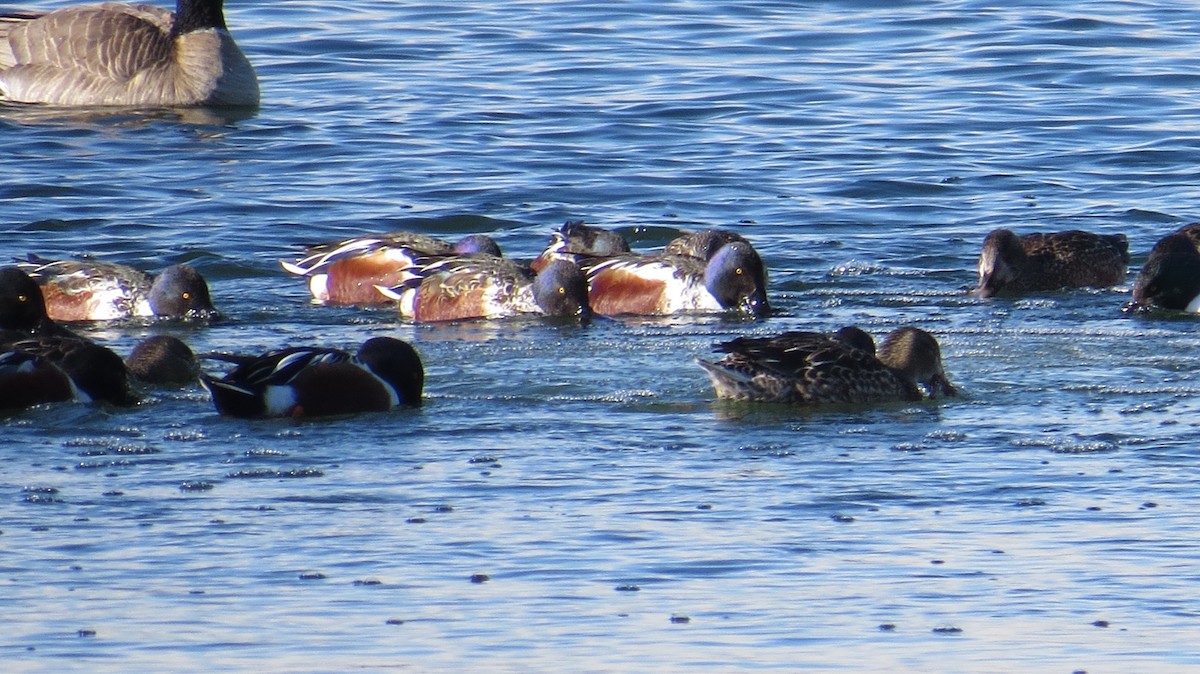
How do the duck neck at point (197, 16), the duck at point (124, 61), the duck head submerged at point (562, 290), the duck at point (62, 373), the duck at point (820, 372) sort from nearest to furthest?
the duck at point (62, 373), the duck at point (820, 372), the duck head submerged at point (562, 290), the duck at point (124, 61), the duck neck at point (197, 16)

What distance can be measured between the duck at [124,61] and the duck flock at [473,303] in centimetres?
614

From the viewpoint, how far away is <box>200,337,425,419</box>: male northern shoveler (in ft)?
31.0

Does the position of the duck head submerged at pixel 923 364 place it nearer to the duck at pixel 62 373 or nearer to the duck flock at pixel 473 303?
the duck flock at pixel 473 303

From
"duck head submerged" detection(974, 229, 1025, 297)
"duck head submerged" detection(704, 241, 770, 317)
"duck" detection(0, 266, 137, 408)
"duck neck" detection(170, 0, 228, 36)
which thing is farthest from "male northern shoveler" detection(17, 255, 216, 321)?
"duck neck" detection(170, 0, 228, 36)

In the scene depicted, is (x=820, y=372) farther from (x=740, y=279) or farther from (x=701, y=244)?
(x=701, y=244)

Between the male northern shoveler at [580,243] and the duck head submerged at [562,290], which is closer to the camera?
the duck head submerged at [562,290]

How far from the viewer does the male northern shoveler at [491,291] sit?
A: 40.5ft

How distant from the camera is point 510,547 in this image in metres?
7.48

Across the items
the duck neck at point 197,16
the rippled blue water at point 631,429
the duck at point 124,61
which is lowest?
the rippled blue water at point 631,429

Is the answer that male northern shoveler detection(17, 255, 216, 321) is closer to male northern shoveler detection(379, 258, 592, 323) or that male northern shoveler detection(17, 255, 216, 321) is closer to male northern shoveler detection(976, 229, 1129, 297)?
male northern shoveler detection(379, 258, 592, 323)

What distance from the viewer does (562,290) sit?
12320 mm

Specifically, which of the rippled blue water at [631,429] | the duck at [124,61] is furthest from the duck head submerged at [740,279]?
the duck at [124,61]

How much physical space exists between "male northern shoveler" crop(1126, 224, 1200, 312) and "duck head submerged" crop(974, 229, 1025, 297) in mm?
751

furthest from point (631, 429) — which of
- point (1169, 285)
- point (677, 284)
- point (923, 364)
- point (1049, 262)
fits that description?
point (1049, 262)
